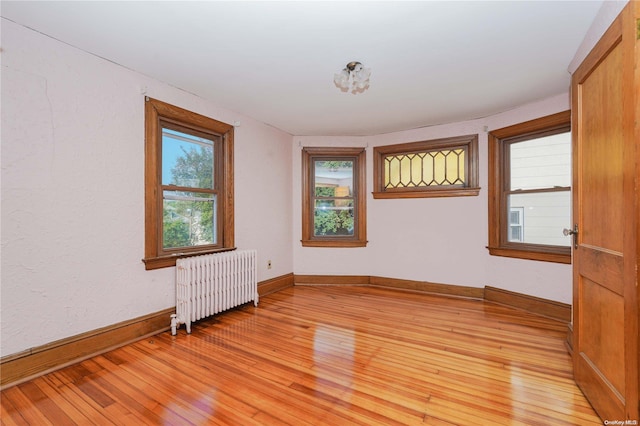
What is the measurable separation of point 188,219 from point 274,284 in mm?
1612

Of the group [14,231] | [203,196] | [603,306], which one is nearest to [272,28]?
[203,196]

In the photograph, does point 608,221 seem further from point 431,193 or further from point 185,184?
point 185,184

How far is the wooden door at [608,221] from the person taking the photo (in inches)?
50.8

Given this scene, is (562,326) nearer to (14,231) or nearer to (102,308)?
(102,308)

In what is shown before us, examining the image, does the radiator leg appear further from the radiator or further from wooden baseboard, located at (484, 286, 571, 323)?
wooden baseboard, located at (484, 286, 571, 323)

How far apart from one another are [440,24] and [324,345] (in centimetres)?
258

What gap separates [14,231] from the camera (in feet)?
6.18

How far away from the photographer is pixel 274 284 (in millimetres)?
4156

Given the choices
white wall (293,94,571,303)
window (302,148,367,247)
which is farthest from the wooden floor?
window (302,148,367,247)

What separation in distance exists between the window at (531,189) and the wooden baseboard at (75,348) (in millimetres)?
3998

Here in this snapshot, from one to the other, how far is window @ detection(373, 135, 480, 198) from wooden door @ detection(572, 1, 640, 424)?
6.53ft

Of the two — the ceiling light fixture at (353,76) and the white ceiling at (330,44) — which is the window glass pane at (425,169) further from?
Answer: the ceiling light fixture at (353,76)

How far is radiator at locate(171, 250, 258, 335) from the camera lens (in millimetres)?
2750

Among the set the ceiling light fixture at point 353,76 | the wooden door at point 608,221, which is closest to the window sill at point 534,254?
the wooden door at point 608,221
